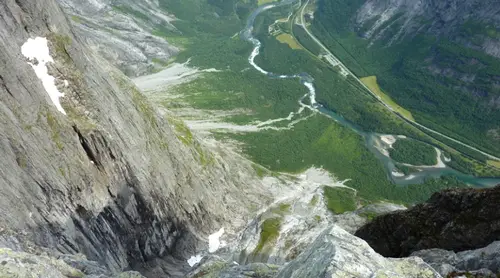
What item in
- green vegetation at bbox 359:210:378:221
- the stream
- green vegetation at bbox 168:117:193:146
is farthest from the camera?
the stream

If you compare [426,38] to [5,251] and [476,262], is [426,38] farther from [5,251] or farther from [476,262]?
[5,251]

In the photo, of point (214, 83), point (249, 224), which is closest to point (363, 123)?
point (214, 83)

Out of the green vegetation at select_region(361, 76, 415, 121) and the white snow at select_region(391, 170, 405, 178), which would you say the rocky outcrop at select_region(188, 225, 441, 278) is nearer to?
the white snow at select_region(391, 170, 405, 178)

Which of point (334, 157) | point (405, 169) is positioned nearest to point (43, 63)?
point (334, 157)

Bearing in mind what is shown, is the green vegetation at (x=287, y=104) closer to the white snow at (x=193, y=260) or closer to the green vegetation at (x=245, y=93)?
the green vegetation at (x=245, y=93)

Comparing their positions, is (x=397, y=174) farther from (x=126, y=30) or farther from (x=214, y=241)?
(x=126, y=30)

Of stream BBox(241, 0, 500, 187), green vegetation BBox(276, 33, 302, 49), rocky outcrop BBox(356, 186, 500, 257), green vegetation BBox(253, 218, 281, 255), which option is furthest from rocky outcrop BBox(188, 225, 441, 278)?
green vegetation BBox(276, 33, 302, 49)

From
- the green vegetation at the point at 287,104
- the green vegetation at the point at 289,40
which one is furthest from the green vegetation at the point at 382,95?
the green vegetation at the point at 289,40
